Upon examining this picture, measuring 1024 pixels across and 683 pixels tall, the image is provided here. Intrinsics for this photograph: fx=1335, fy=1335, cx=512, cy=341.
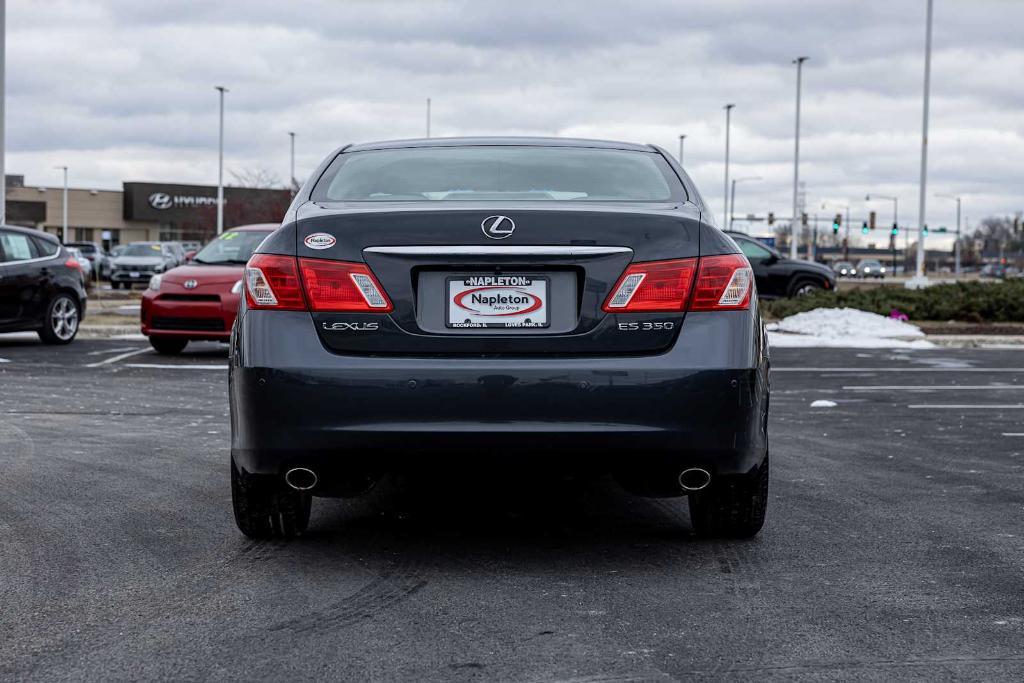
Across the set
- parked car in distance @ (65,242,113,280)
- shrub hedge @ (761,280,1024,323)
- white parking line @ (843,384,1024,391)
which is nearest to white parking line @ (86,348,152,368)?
white parking line @ (843,384,1024,391)

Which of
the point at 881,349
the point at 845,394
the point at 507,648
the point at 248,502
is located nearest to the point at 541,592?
the point at 507,648

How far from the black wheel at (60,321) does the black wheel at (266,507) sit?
1190 centimetres

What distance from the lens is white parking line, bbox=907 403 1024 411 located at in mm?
10320

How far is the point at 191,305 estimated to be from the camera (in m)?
14.6

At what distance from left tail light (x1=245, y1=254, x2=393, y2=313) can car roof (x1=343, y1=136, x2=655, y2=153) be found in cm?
129

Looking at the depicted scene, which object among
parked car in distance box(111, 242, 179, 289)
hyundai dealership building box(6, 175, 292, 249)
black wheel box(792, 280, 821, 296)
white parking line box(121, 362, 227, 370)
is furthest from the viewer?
hyundai dealership building box(6, 175, 292, 249)

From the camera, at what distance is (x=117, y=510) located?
19.2ft

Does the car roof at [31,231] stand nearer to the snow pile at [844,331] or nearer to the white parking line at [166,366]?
the white parking line at [166,366]

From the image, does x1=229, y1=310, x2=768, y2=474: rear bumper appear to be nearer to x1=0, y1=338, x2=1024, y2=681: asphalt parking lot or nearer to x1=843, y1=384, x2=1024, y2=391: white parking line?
x1=0, y1=338, x2=1024, y2=681: asphalt parking lot

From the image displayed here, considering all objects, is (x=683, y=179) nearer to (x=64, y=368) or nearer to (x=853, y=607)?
(x=853, y=607)

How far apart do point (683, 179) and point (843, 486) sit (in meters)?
2.09

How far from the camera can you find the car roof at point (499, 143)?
5.78 metres

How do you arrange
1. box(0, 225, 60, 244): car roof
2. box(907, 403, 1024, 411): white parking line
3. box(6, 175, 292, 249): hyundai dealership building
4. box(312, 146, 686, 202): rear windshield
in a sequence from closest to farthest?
box(312, 146, 686, 202): rear windshield < box(907, 403, 1024, 411): white parking line < box(0, 225, 60, 244): car roof < box(6, 175, 292, 249): hyundai dealership building

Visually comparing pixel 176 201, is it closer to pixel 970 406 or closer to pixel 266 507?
pixel 970 406
